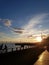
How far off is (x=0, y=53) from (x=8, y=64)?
6917mm

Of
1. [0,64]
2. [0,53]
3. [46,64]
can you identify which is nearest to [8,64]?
[0,64]

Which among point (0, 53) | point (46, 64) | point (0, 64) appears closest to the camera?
point (0, 64)

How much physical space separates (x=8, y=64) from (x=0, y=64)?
867 millimetres

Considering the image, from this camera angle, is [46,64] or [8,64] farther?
[46,64]

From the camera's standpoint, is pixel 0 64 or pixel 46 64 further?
pixel 46 64

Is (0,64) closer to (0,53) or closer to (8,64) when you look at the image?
(8,64)

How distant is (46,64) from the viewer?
1986cm

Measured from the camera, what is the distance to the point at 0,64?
18.4 m

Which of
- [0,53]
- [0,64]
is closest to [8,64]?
[0,64]

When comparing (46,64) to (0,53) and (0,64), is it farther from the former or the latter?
(0,53)

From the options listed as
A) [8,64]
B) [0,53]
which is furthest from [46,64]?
[0,53]

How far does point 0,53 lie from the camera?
2530cm

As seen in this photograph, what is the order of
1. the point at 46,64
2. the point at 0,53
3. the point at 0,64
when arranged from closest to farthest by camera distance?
the point at 0,64
the point at 46,64
the point at 0,53

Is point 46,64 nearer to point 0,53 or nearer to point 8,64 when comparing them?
point 8,64
